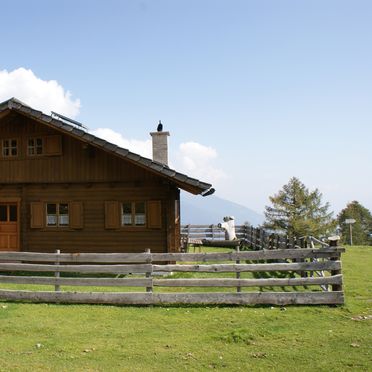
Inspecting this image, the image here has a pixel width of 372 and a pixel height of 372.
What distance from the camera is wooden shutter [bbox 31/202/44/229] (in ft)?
56.6

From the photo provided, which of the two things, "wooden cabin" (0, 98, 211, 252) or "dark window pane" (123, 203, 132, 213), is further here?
"dark window pane" (123, 203, 132, 213)

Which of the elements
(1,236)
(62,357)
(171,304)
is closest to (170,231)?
(171,304)

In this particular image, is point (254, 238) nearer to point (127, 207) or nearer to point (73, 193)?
point (127, 207)

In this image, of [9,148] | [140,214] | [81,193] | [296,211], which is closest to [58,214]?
[81,193]

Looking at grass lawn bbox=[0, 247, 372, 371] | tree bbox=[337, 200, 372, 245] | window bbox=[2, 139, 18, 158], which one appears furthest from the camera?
tree bbox=[337, 200, 372, 245]

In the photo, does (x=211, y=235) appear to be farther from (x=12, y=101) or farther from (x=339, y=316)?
(x=339, y=316)

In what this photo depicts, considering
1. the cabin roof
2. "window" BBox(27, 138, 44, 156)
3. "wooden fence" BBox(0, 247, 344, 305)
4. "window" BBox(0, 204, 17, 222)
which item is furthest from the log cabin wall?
"wooden fence" BBox(0, 247, 344, 305)

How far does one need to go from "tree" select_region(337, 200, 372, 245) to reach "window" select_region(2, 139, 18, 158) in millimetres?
55640

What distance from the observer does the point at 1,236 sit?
1786cm

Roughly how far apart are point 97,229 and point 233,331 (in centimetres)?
1020

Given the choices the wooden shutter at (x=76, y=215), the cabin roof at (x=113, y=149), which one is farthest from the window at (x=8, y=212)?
the cabin roof at (x=113, y=149)

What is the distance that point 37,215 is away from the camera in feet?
56.7

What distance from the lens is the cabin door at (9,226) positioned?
697 inches

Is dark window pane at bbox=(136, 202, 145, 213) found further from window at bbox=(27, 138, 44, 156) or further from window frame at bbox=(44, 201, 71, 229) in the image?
window at bbox=(27, 138, 44, 156)
